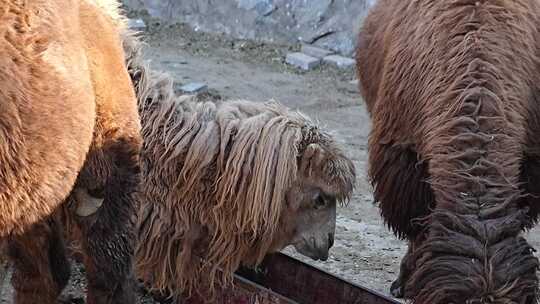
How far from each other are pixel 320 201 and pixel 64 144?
1.72 m

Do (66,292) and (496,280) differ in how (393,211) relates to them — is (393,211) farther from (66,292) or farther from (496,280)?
(66,292)

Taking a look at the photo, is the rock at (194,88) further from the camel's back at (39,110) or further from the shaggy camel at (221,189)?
the camel's back at (39,110)

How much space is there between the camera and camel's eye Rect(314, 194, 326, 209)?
457cm

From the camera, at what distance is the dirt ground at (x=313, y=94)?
5801mm

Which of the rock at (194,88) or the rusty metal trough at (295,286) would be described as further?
the rock at (194,88)

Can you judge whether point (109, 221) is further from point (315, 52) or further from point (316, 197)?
point (315, 52)

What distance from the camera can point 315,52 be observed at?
33.2ft

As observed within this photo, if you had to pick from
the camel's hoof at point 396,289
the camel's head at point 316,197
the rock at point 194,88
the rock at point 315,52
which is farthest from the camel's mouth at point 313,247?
the rock at point 315,52

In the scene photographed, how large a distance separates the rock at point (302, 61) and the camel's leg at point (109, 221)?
6.13 meters

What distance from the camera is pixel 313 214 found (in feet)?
15.1

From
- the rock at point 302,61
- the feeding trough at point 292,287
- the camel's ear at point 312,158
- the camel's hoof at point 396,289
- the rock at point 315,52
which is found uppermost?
the camel's ear at point 312,158

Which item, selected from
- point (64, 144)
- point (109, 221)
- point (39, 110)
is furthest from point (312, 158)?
point (39, 110)

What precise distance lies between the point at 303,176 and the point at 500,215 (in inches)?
52.2

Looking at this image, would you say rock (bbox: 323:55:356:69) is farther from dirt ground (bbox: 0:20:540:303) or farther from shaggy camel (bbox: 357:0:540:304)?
shaggy camel (bbox: 357:0:540:304)
